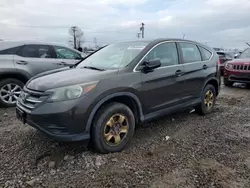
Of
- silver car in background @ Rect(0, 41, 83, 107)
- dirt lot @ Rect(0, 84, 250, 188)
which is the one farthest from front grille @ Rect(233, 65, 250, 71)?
silver car in background @ Rect(0, 41, 83, 107)

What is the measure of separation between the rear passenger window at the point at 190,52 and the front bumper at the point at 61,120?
2.43 meters

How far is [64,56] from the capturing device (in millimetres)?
6703

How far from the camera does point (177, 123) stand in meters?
4.74

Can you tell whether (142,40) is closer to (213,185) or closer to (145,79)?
(145,79)

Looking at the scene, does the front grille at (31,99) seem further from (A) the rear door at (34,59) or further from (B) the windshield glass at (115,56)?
(A) the rear door at (34,59)

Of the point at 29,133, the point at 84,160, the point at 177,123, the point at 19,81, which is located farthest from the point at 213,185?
the point at 19,81

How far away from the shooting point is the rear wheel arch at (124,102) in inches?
122

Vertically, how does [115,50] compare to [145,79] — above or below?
above

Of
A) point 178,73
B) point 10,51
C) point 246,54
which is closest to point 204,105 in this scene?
point 178,73

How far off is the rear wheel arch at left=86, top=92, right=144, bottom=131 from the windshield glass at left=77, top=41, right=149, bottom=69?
493mm

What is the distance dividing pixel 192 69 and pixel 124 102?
175cm

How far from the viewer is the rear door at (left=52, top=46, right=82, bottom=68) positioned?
652 centimetres

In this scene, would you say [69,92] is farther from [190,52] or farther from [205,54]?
[205,54]

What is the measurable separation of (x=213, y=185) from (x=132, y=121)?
1360 mm
